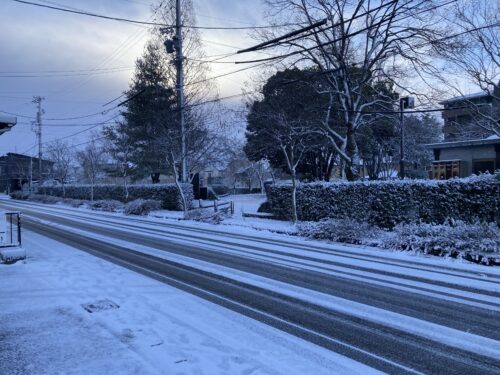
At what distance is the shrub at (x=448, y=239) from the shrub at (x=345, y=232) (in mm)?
1047

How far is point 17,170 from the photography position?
86.7 m

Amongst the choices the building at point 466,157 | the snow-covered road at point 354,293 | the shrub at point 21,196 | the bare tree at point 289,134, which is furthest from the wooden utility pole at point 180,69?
the shrub at point 21,196

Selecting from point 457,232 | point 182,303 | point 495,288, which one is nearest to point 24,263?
point 182,303

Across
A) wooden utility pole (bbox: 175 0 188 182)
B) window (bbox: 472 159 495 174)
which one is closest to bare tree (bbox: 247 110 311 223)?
wooden utility pole (bbox: 175 0 188 182)

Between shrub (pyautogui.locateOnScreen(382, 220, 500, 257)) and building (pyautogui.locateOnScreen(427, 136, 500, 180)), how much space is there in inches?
728

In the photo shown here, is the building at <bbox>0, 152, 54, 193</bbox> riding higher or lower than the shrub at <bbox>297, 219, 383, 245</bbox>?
higher

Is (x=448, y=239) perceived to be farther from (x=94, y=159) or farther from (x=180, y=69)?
(x=94, y=159)

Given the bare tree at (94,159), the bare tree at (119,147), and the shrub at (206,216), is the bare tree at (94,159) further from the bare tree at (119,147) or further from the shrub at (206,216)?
the shrub at (206,216)

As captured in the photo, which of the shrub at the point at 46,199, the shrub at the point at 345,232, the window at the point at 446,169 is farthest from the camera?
the shrub at the point at 46,199

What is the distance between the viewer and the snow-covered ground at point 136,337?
15.9 feet

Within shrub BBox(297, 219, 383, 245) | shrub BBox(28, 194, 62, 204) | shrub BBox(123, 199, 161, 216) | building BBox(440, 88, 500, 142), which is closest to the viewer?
shrub BBox(297, 219, 383, 245)

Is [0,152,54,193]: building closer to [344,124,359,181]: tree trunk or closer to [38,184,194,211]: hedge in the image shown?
[38,184,194,211]: hedge

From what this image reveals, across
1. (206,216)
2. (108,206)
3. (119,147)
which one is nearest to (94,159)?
(119,147)

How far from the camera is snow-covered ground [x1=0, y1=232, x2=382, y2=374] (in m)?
4.86
